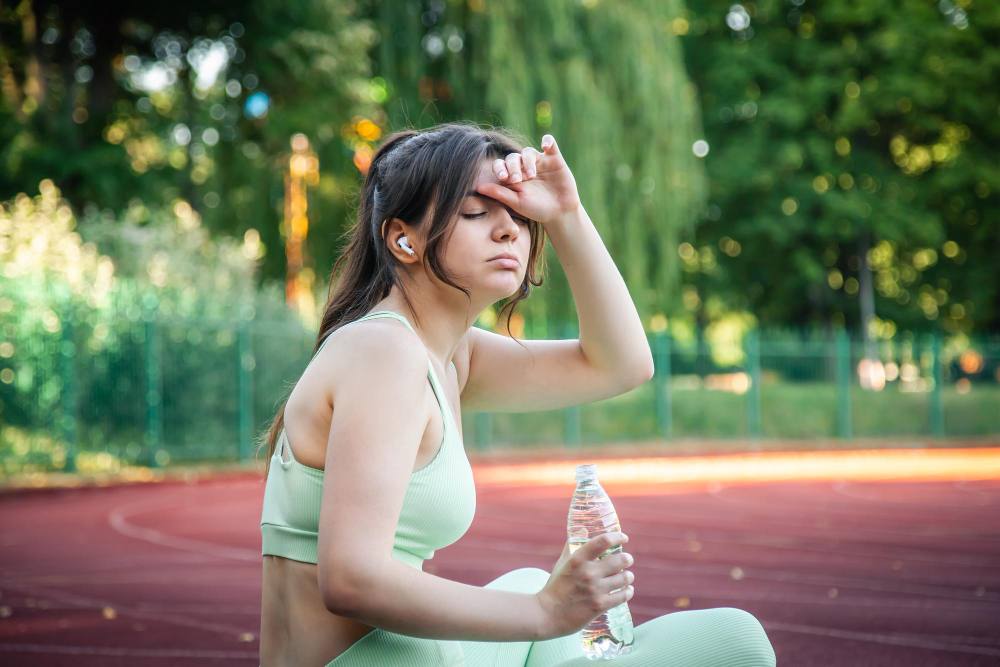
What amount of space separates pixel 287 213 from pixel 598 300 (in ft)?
59.9

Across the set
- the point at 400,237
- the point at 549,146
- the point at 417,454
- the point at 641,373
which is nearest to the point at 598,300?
the point at 641,373

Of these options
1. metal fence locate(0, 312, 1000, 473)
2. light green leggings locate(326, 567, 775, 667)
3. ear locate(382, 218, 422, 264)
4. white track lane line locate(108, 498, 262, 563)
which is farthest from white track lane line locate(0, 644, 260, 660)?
metal fence locate(0, 312, 1000, 473)

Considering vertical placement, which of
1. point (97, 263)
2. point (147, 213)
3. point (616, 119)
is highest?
point (616, 119)

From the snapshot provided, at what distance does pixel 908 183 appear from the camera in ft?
Answer: 95.1

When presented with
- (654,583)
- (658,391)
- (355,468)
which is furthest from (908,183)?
(355,468)

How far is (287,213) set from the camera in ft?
64.9

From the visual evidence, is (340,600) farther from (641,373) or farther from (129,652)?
(129,652)

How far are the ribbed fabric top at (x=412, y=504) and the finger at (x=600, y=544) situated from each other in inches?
8.7

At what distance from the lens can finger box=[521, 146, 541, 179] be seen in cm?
187

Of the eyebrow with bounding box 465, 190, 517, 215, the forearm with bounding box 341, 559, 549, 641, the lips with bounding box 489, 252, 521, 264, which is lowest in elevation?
the forearm with bounding box 341, 559, 549, 641

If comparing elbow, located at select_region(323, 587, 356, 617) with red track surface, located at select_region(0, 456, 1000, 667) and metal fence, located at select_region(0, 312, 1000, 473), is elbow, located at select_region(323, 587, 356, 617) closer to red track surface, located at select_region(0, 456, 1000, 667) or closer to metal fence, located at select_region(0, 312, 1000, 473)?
red track surface, located at select_region(0, 456, 1000, 667)

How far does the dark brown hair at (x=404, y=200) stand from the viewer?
1.76m

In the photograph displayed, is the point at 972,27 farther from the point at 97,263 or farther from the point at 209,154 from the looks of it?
the point at 97,263

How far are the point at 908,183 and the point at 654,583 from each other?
26.1 meters
